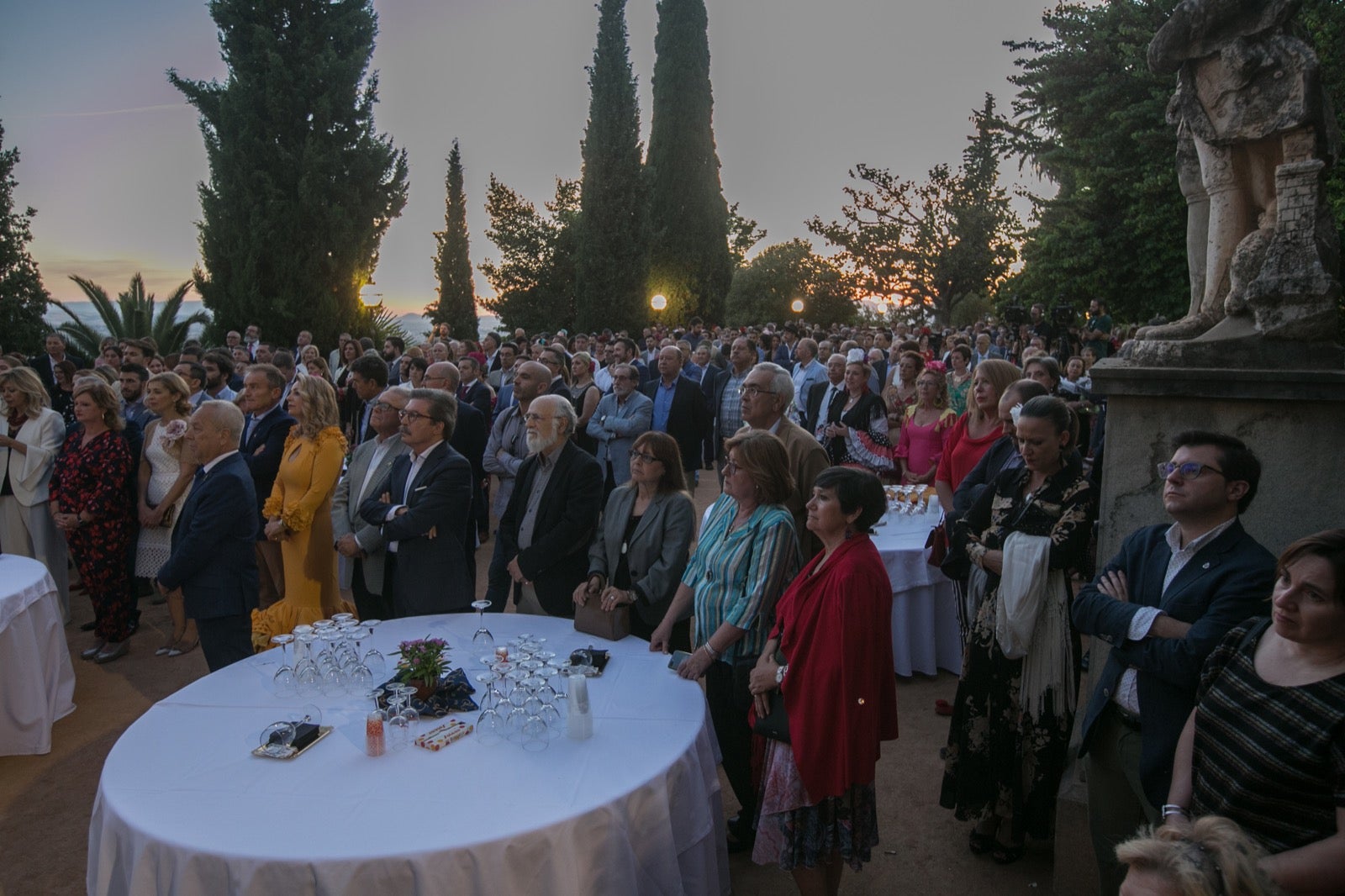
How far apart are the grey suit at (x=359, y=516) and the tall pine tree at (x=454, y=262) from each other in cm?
3071

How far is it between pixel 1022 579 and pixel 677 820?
1.63 meters

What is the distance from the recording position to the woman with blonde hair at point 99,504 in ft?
19.3

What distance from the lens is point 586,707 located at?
2.83m

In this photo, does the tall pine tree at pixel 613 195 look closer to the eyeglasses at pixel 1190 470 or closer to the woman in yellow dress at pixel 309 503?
the woman in yellow dress at pixel 309 503

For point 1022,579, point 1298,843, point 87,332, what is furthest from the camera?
point 87,332

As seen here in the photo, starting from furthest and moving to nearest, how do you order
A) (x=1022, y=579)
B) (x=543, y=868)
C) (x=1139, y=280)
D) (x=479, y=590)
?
(x=1139, y=280) < (x=479, y=590) < (x=1022, y=579) < (x=543, y=868)

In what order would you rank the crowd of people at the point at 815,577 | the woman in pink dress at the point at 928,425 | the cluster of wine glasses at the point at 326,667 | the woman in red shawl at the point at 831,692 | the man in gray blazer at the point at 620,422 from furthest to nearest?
the man in gray blazer at the point at 620,422 → the woman in pink dress at the point at 928,425 → the cluster of wine glasses at the point at 326,667 → the woman in red shawl at the point at 831,692 → the crowd of people at the point at 815,577

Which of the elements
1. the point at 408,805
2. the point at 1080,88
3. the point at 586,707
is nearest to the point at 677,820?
the point at 586,707

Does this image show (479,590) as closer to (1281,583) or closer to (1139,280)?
(1281,583)

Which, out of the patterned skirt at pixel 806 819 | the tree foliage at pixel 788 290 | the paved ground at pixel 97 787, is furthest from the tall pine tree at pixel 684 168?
the patterned skirt at pixel 806 819

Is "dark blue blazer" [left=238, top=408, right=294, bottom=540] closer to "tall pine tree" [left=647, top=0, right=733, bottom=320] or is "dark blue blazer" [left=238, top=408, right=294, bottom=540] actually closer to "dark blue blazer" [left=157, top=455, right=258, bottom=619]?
"dark blue blazer" [left=157, top=455, right=258, bottom=619]

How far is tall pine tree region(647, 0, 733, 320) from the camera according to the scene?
34562mm

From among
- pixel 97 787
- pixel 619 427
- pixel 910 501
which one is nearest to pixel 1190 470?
pixel 910 501

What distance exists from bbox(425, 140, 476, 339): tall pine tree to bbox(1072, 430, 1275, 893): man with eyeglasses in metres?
33.7
